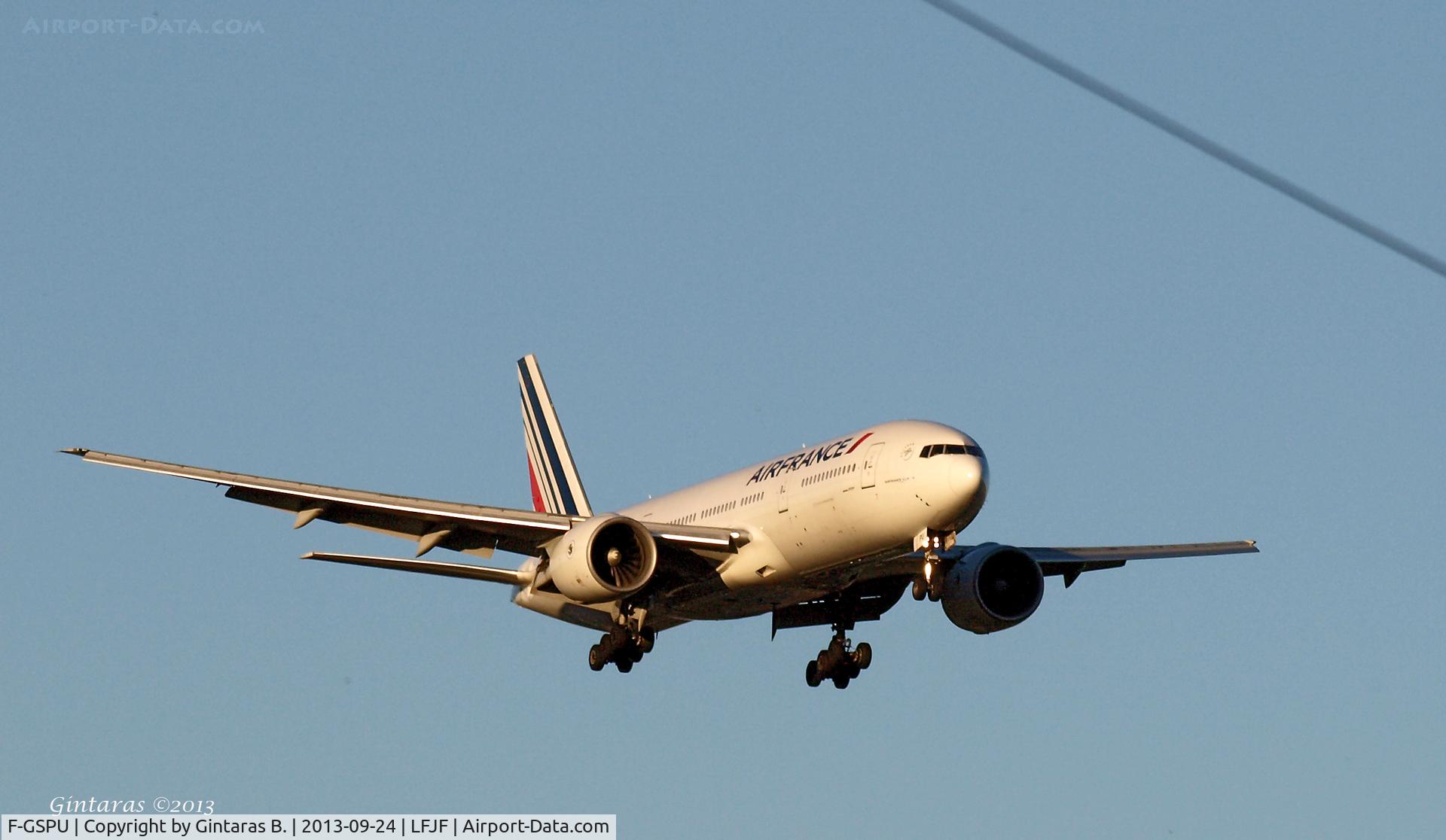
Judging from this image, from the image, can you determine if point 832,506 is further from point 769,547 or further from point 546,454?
point 546,454

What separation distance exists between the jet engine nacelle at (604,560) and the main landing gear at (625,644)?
2525 millimetres

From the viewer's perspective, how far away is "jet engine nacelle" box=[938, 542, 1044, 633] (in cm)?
3941

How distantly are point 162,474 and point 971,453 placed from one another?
53.7ft

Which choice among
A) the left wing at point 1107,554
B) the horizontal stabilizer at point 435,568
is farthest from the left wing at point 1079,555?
the horizontal stabilizer at point 435,568

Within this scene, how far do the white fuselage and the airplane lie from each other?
36 mm

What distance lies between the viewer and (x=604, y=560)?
36000mm

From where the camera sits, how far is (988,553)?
131ft

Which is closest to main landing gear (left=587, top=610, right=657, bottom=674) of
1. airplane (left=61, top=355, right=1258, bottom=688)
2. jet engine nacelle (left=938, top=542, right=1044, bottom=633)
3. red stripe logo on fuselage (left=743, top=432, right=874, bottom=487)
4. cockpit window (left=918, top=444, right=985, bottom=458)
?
airplane (left=61, top=355, right=1258, bottom=688)

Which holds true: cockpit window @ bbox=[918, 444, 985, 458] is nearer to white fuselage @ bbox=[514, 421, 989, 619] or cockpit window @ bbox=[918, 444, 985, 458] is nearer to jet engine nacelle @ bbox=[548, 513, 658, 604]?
white fuselage @ bbox=[514, 421, 989, 619]

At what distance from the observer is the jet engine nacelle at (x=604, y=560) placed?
3566 cm

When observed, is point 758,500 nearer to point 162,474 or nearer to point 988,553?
point 988,553

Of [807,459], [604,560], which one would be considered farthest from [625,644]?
[807,459]

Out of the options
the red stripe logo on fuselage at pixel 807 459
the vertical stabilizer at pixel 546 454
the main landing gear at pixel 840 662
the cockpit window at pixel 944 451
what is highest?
the vertical stabilizer at pixel 546 454

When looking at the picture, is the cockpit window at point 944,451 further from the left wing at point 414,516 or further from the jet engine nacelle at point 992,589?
the jet engine nacelle at point 992,589
